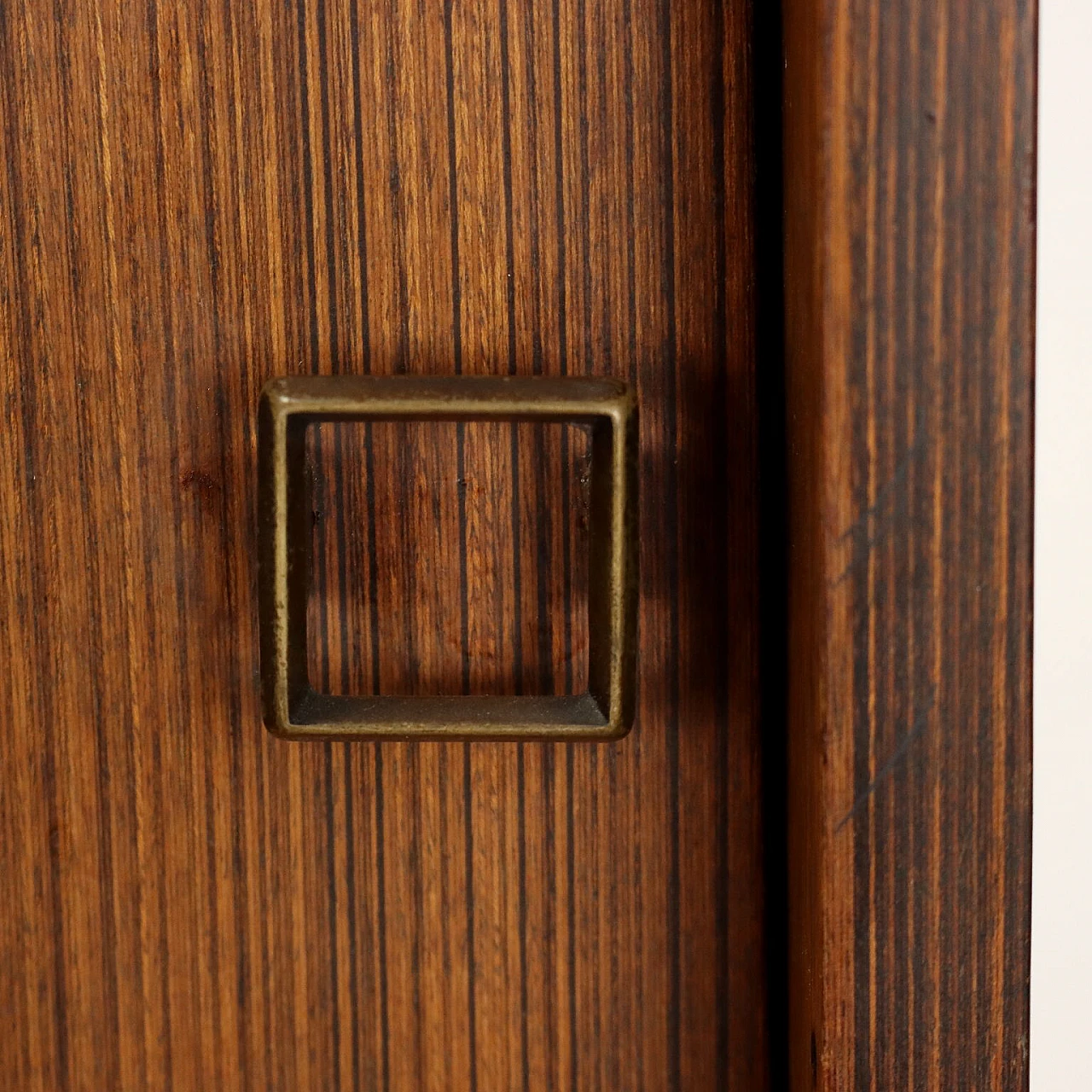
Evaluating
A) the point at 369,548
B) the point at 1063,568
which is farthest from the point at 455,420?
the point at 1063,568

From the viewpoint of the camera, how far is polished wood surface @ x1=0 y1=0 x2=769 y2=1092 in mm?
304

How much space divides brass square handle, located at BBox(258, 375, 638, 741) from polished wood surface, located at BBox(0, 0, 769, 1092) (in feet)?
0.07

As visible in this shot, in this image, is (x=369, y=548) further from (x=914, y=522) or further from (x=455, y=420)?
(x=914, y=522)

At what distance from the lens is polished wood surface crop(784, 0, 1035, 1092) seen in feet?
0.84

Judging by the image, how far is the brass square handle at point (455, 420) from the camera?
0.28 metres

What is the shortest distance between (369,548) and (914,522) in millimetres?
155

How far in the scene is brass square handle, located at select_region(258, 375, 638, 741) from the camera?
285 mm

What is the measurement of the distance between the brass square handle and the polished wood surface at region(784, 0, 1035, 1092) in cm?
5

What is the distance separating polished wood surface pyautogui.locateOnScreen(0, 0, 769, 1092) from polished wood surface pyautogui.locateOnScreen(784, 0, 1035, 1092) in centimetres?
4

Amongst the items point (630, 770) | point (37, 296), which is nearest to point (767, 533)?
point (630, 770)

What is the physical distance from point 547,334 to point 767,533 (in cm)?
9

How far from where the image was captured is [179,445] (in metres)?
0.32

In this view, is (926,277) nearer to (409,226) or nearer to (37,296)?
(409,226)

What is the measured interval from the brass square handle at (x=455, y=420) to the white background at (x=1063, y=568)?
112mm
